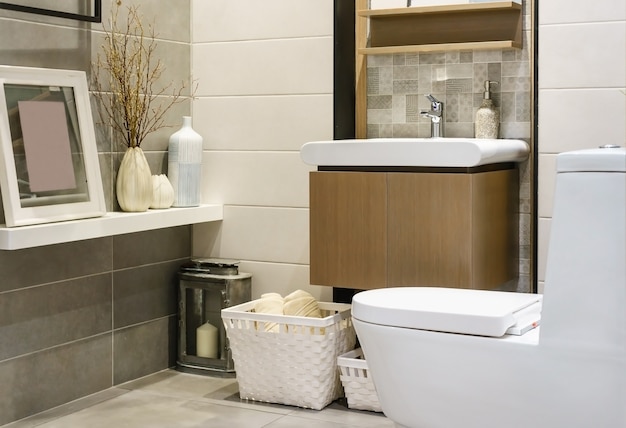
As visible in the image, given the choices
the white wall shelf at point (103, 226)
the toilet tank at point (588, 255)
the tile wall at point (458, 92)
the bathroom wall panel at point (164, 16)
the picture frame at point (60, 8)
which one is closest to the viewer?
the toilet tank at point (588, 255)

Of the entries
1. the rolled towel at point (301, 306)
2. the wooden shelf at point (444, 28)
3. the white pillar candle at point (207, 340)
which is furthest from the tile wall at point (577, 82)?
the white pillar candle at point (207, 340)

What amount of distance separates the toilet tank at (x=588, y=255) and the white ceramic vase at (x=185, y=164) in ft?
5.97

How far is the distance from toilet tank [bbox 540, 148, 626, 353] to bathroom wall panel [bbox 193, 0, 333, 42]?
64.1 inches

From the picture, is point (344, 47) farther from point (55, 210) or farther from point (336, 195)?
point (55, 210)

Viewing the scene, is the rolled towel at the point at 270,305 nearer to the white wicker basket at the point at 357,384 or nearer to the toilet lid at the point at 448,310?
the white wicker basket at the point at 357,384

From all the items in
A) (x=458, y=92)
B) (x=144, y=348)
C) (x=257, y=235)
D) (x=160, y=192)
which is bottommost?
(x=144, y=348)

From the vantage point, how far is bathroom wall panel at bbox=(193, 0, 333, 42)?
11.3ft

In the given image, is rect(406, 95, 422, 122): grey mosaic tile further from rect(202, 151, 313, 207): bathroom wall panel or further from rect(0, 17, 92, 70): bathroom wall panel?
rect(0, 17, 92, 70): bathroom wall panel

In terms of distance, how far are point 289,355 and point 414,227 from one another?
634 mm

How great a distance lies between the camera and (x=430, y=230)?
9.32 ft

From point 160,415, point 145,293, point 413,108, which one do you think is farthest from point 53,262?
point 413,108

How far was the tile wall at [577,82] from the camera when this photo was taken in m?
2.95

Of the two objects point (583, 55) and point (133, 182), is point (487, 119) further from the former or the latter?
point (133, 182)

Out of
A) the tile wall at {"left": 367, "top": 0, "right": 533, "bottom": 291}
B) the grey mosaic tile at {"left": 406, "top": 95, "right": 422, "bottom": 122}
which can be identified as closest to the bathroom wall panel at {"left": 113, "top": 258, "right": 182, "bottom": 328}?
the tile wall at {"left": 367, "top": 0, "right": 533, "bottom": 291}
